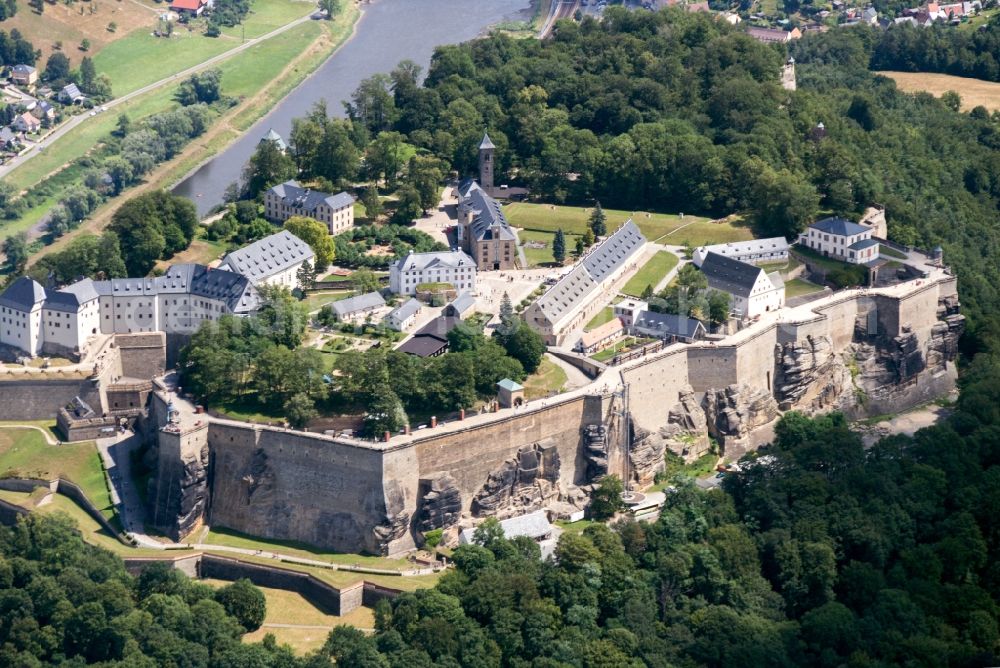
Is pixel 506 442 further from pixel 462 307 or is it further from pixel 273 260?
pixel 273 260

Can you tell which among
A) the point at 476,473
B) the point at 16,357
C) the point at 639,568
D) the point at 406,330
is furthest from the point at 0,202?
the point at 639,568

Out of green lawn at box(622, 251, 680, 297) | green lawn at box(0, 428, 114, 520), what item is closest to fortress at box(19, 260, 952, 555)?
green lawn at box(0, 428, 114, 520)

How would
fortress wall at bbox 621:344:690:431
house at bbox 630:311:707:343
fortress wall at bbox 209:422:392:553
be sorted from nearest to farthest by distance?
fortress wall at bbox 209:422:392:553
fortress wall at bbox 621:344:690:431
house at bbox 630:311:707:343

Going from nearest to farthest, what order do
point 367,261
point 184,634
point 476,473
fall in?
1. point 184,634
2. point 476,473
3. point 367,261

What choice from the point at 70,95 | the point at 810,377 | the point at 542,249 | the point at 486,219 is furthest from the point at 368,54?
the point at 810,377

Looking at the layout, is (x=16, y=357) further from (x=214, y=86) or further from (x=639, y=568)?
(x=214, y=86)

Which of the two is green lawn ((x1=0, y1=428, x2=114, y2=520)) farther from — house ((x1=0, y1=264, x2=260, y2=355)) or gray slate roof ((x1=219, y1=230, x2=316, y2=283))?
gray slate roof ((x1=219, y1=230, x2=316, y2=283))

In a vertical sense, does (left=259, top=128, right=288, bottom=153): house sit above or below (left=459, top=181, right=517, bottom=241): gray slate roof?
above
